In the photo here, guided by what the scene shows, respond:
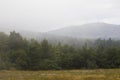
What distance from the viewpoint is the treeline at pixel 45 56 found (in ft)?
239

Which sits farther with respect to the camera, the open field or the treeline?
the treeline

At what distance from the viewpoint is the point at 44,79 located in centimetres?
3331

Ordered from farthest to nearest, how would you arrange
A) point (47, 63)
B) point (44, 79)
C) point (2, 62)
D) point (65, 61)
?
point (65, 61), point (47, 63), point (2, 62), point (44, 79)

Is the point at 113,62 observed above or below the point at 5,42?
below

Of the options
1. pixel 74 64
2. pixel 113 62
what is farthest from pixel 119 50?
pixel 74 64

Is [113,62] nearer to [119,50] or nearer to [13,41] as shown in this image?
[119,50]

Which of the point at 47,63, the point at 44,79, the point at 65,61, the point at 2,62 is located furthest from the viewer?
the point at 65,61

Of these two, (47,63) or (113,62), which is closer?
(47,63)

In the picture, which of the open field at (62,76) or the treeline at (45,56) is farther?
the treeline at (45,56)

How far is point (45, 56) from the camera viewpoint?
79.2 m

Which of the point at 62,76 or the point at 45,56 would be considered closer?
the point at 62,76

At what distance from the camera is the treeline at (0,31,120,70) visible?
72.9 m

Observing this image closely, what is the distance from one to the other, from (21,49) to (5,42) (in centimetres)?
721

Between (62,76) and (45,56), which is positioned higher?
(45,56)
